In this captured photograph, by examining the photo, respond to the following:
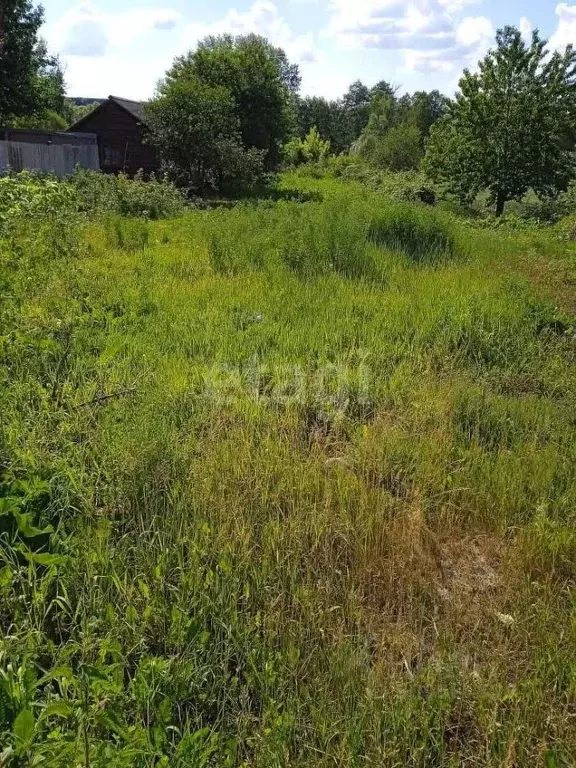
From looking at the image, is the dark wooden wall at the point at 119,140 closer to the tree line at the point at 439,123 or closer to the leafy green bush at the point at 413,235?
the tree line at the point at 439,123

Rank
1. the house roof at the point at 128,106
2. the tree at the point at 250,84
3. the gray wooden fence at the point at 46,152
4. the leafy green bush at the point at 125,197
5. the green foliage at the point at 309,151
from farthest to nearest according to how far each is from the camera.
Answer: the green foliage at the point at 309,151
the house roof at the point at 128,106
the tree at the point at 250,84
the gray wooden fence at the point at 46,152
the leafy green bush at the point at 125,197

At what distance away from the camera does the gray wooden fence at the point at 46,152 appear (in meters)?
17.1

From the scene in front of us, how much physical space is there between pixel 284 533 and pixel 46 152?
61.6 feet

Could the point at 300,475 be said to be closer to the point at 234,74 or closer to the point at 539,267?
the point at 539,267

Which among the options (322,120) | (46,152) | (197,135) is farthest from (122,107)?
(322,120)

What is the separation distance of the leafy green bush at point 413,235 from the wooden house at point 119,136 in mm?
20214

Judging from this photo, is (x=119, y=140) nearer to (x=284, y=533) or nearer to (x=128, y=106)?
(x=128, y=106)

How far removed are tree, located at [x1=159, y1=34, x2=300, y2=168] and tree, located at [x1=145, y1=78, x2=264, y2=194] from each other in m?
1.90

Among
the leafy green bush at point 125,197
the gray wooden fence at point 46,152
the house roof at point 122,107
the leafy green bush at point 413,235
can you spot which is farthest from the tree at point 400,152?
the leafy green bush at point 413,235

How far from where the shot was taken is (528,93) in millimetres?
20188

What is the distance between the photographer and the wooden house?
2755cm

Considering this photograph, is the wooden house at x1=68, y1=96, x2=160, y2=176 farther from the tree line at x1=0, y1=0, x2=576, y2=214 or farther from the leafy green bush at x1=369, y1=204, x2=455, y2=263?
the leafy green bush at x1=369, y1=204, x2=455, y2=263

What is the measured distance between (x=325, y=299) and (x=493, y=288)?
2110 millimetres

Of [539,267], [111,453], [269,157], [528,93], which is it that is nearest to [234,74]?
[269,157]
